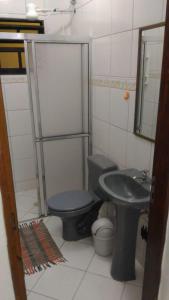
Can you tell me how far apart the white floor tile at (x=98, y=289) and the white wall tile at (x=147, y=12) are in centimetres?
191

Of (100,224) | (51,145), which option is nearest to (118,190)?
(100,224)

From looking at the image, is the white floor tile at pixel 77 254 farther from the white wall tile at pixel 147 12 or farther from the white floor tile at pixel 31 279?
the white wall tile at pixel 147 12

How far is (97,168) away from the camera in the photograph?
2.31 meters

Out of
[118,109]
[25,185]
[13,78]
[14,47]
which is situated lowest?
[25,185]

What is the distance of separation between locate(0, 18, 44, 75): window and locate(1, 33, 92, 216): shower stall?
832 millimetres

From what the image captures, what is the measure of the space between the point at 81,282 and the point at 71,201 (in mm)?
664

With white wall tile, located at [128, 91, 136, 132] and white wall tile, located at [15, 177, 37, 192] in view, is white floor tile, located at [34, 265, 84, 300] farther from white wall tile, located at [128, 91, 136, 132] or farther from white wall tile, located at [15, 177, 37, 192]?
white wall tile, located at [15, 177, 37, 192]

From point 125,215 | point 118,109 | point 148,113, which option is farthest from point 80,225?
point 148,113

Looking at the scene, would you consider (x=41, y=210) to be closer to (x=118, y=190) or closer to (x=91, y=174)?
(x=91, y=174)

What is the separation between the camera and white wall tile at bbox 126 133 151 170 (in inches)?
73.0

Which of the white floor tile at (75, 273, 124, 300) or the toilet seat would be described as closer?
the white floor tile at (75, 273, 124, 300)

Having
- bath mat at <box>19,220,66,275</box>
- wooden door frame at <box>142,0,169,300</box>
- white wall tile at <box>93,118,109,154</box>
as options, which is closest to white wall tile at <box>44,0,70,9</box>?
white wall tile at <box>93,118,109,154</box>

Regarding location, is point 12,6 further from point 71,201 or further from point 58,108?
point 71,201

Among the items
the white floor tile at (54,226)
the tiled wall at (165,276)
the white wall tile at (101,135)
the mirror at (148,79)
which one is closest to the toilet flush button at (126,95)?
the mirror at (148,79)
